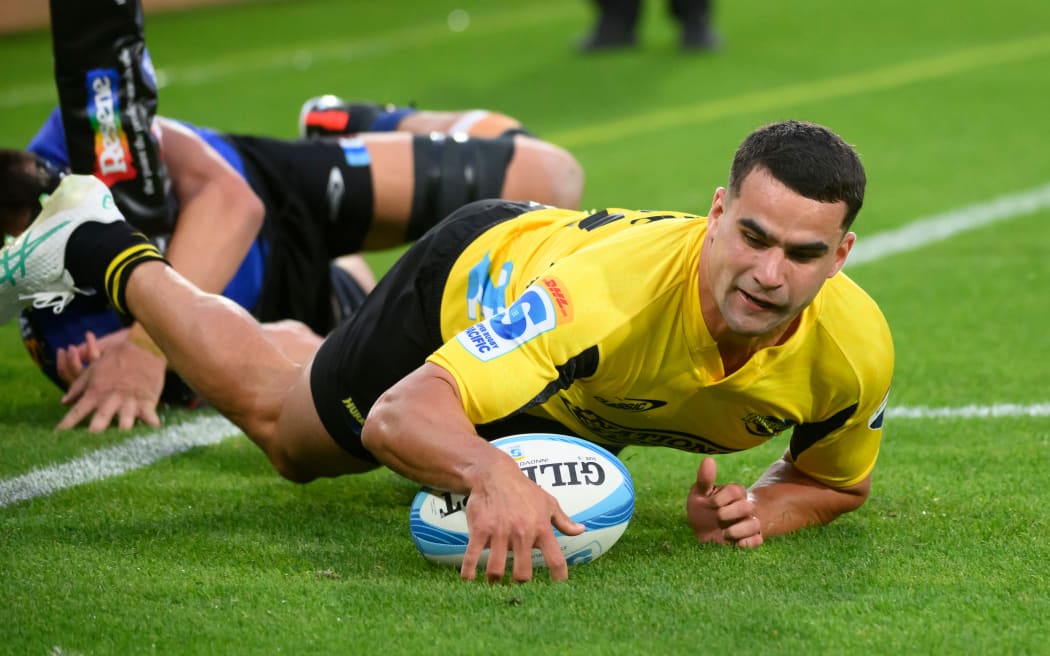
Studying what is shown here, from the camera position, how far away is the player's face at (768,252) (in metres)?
3.41

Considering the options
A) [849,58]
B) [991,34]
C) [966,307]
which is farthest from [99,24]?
[991,34]

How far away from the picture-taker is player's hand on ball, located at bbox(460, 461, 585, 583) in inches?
132

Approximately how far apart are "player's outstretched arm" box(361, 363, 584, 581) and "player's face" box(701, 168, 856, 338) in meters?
0.63

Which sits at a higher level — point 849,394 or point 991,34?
point 849,394

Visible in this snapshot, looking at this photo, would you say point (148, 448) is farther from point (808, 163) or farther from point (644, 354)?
point (808, 163)

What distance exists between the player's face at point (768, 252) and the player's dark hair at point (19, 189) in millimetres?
2781

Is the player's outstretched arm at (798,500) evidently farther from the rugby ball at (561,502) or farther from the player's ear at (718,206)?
the player's ear at (718,206)

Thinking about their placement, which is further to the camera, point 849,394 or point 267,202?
point 267,202

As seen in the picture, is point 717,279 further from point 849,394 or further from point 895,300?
point 895,300

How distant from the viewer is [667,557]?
12.5 ft

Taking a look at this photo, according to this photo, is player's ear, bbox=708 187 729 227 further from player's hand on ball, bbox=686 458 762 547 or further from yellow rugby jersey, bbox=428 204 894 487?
player's hand on ball, bbox=686 458 762 547

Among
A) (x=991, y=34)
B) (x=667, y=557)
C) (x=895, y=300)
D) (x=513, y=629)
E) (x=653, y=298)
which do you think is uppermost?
(x=653, y=298)

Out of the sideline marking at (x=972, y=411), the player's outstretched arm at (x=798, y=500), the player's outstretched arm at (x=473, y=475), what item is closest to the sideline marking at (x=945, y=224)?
the sideline marking at (x=972, y=411)

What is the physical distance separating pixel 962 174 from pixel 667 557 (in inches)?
237
